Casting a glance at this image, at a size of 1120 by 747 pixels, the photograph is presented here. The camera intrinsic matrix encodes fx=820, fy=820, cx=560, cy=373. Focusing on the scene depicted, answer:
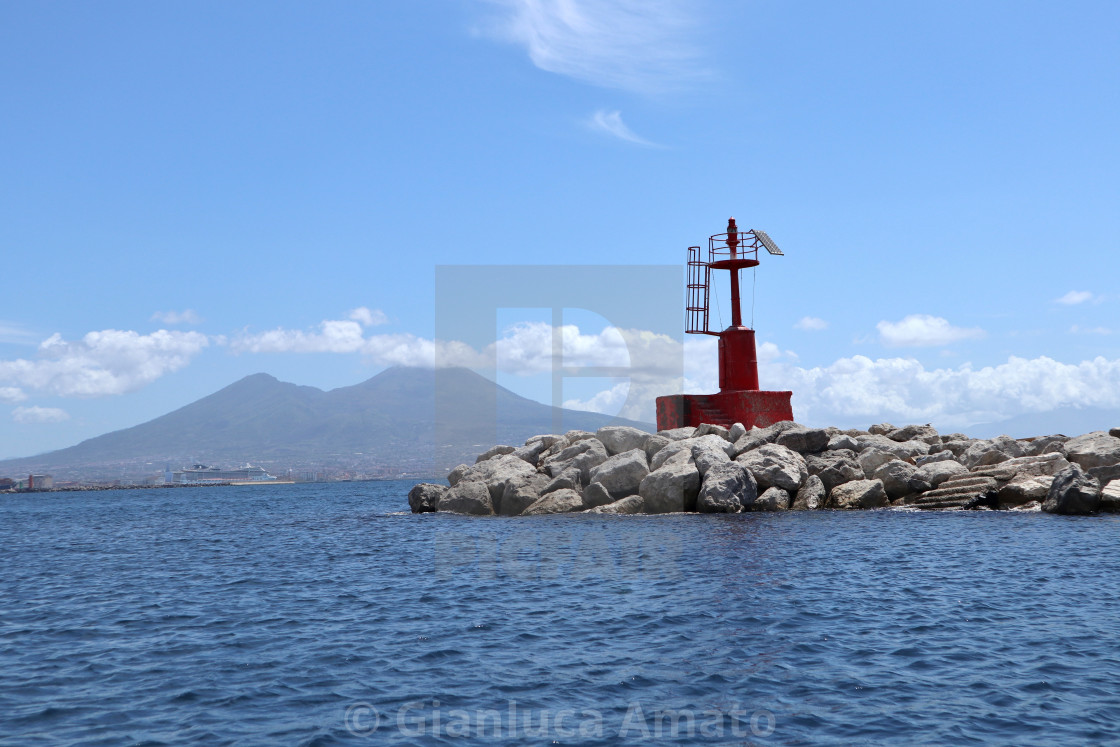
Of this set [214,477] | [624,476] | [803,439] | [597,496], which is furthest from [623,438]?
[214,477]

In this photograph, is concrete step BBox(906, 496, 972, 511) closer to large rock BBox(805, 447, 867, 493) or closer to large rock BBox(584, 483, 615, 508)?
large rock BBox(805, 447, 867, 493)

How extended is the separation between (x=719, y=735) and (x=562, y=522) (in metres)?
15.3

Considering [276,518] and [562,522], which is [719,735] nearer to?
[562,522]

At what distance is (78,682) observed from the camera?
29.2ft

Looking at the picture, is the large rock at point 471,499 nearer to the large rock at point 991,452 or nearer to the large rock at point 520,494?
the large rock at point 520,494

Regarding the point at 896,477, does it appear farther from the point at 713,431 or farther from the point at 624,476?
the point at 624,476

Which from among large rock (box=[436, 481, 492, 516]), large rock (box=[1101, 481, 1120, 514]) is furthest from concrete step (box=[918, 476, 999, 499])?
large rock (box=[436, 481, 492, 516])

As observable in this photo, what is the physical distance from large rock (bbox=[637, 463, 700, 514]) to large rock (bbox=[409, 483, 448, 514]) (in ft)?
26.9

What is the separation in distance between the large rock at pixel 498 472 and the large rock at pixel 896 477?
34.8ft

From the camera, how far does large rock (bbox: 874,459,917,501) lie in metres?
23.9

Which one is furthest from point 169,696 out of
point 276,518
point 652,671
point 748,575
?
point 276,518

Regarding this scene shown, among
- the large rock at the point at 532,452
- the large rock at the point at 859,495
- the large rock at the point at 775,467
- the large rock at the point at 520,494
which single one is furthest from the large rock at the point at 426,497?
the large rock at the point at 859,495

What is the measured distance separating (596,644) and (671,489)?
1321 centimetres

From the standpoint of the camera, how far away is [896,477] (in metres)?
23.9
